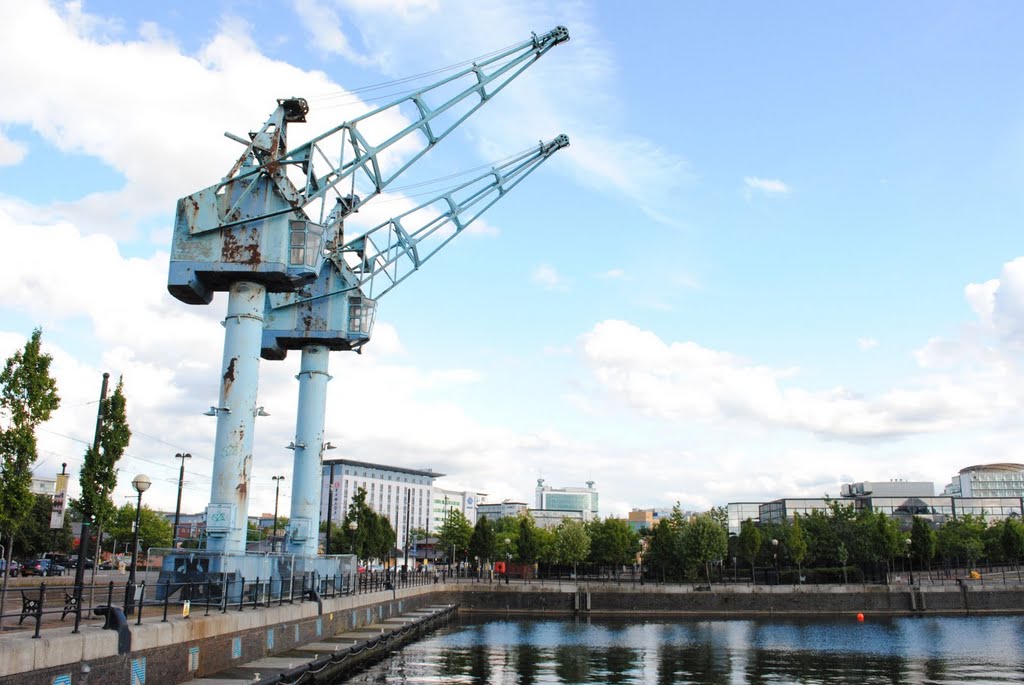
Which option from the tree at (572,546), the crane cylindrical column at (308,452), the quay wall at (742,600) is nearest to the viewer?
the crane cylindrical column at (308,452)

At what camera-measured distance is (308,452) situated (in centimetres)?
4084

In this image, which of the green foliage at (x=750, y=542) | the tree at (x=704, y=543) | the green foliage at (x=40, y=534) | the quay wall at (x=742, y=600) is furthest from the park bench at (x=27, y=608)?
the green foliage at (x=750, y=542)

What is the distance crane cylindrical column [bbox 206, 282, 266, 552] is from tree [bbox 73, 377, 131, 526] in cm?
346

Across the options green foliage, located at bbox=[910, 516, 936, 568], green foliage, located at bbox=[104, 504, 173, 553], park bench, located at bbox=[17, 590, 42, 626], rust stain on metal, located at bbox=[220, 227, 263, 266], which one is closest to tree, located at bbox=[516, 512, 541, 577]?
green foliage, located at bbox=[910, 516, 936, 568]

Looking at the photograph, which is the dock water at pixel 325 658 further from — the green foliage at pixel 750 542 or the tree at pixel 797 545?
the tree at pixel 797 545

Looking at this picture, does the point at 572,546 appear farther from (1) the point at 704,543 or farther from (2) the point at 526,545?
(1) the point at 704,543

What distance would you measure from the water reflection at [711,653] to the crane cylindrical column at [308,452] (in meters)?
7.45

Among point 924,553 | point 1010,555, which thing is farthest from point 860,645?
point 1010,555

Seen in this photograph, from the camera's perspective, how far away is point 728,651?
40312 millimetres

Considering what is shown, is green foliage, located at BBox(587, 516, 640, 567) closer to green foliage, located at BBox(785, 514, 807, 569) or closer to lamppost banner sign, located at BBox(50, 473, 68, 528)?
green foliage, located at BBox(785, 514, 807, 569)

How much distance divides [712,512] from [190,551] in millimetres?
77603

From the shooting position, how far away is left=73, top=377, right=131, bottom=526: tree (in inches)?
992

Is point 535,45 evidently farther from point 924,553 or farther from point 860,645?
point 924,553

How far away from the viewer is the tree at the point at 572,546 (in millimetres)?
88312
